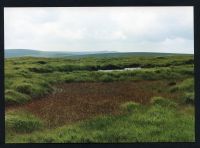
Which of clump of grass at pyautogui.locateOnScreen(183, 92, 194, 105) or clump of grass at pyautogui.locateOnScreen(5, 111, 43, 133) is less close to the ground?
clump of grass at pyautogui.locateOnScreen(183, 92, 194, 105)

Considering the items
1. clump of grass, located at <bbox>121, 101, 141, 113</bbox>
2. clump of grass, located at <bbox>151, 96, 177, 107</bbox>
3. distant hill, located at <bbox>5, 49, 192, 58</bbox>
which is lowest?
clump of grass, located at <bbox>121, 101, 141, 113</bbox>

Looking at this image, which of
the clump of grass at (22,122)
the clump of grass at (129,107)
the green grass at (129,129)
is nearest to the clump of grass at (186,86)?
the green grass at (129,129)

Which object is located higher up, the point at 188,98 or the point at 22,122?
the point at 188,98

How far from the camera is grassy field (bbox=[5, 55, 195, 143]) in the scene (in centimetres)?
339

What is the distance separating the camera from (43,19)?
3428 millimetres

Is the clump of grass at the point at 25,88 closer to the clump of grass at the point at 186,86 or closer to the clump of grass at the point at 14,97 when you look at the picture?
the clump of grass at the point at 14,97

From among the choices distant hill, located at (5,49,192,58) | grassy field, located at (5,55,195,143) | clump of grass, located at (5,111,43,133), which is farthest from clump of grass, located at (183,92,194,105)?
clump of grass, located at (5,111,43,133)

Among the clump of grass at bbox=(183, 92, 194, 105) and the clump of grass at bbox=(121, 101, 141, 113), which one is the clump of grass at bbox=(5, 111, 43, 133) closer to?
the clump of grass at bbox=(121, 101, 141, 113)

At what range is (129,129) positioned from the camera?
11.1 ft

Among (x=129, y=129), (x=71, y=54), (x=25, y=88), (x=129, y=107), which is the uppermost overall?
(x=71, y=54)

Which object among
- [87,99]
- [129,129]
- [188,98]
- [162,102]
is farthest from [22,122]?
[188,98]

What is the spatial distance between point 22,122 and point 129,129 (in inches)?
22.6

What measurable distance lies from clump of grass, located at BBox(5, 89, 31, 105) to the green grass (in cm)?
19

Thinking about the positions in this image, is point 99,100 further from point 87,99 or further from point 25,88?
point 25,88
